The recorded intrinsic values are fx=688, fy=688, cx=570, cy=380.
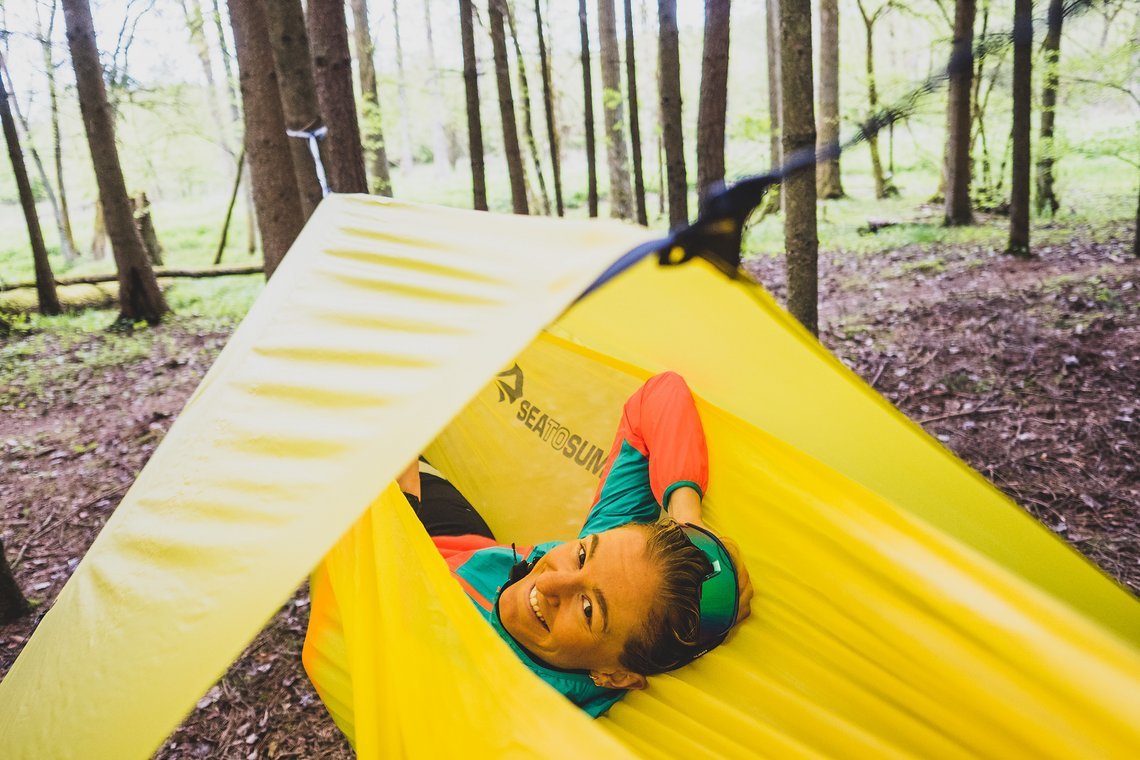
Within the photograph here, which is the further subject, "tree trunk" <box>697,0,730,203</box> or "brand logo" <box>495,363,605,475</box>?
"tree trunk" <box>697,0,730,203</box>

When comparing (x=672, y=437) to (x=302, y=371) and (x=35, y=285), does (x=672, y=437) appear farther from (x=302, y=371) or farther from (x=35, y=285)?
(x=35, y=285)

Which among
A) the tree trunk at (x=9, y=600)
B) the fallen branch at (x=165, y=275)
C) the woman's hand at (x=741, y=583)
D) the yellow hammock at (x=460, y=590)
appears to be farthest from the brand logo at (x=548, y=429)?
A: the fallen branch at (x=165, y=275)

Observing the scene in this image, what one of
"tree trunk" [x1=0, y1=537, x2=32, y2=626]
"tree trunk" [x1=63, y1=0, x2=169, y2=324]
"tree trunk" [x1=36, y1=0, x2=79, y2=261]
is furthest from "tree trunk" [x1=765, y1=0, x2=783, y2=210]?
"tree trunk" [x1=0, y1=537, x2=32, y2=626]

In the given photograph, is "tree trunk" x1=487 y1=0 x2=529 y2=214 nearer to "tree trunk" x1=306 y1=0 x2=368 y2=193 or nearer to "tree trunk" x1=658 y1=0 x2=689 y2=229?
"tree trunk" x1=658 y1=0 x2=689 y2=229

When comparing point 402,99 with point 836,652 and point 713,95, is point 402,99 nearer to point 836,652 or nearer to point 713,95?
point 713,95

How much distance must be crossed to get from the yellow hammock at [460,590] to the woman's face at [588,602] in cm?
18

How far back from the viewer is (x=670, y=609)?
1.31m

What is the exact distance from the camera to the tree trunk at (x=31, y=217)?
6.54 m

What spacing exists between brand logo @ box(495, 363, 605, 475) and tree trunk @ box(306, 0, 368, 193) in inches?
49.6

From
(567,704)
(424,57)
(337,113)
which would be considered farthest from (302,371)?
(424,57)

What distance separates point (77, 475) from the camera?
3.69 metres

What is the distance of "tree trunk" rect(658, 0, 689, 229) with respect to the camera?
4242 millimetres

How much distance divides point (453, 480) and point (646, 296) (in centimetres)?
101

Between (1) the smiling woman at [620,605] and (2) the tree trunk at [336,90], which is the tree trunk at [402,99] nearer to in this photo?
(2) the tree trunk at [336,90]
